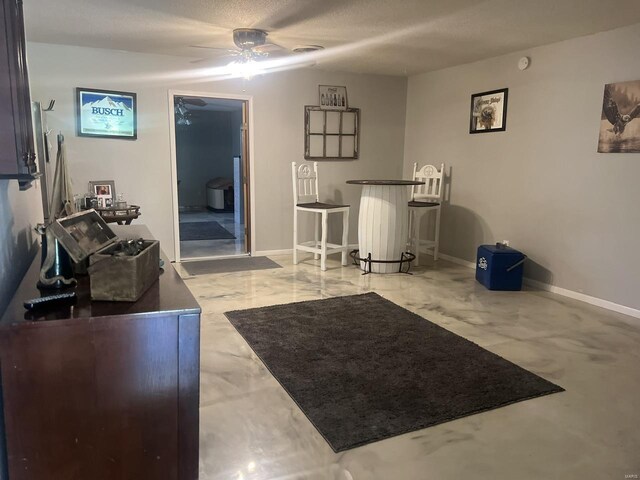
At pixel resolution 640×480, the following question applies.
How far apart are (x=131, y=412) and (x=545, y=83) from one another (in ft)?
14.2

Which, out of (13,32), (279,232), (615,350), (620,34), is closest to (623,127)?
(620,34)

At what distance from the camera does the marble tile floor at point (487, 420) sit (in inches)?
70.1

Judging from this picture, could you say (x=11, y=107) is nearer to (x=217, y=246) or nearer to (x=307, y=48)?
(x=307, y=48)

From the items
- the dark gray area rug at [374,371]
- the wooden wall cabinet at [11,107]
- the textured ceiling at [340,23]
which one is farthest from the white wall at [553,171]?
the wooden wall cabinet at [11,107]

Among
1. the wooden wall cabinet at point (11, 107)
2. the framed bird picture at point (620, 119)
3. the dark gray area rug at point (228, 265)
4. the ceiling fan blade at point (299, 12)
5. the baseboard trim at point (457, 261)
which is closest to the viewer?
the wooden wall cabinet at point (11, 107)

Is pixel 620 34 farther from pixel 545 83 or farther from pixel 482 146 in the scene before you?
pixel 482 146

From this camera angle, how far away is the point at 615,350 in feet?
9.51

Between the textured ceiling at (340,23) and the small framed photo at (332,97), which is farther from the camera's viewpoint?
the small framed photo at (332,97)

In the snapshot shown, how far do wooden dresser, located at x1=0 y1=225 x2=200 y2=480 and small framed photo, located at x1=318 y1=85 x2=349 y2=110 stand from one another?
15.0ft

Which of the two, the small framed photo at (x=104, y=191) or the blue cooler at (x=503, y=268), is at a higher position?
the small framed photo at (x=104, y=191)

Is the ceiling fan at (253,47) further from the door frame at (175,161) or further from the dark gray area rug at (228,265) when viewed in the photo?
the dark gray area rug at (228,265)

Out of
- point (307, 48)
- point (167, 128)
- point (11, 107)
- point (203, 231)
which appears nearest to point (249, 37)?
point (307, 48)

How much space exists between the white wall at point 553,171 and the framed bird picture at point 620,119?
2.1 inches

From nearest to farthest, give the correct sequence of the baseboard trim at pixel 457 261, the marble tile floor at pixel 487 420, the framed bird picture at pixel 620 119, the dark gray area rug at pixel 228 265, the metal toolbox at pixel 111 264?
the metal toolbox at pixel 111 264 → the marble tile floor at pixel 487 420 → the framed bird picture at pixel 620 119 → the dark gray area rug at pixel 228 265 → the baseboard trim at pixel 457 261
